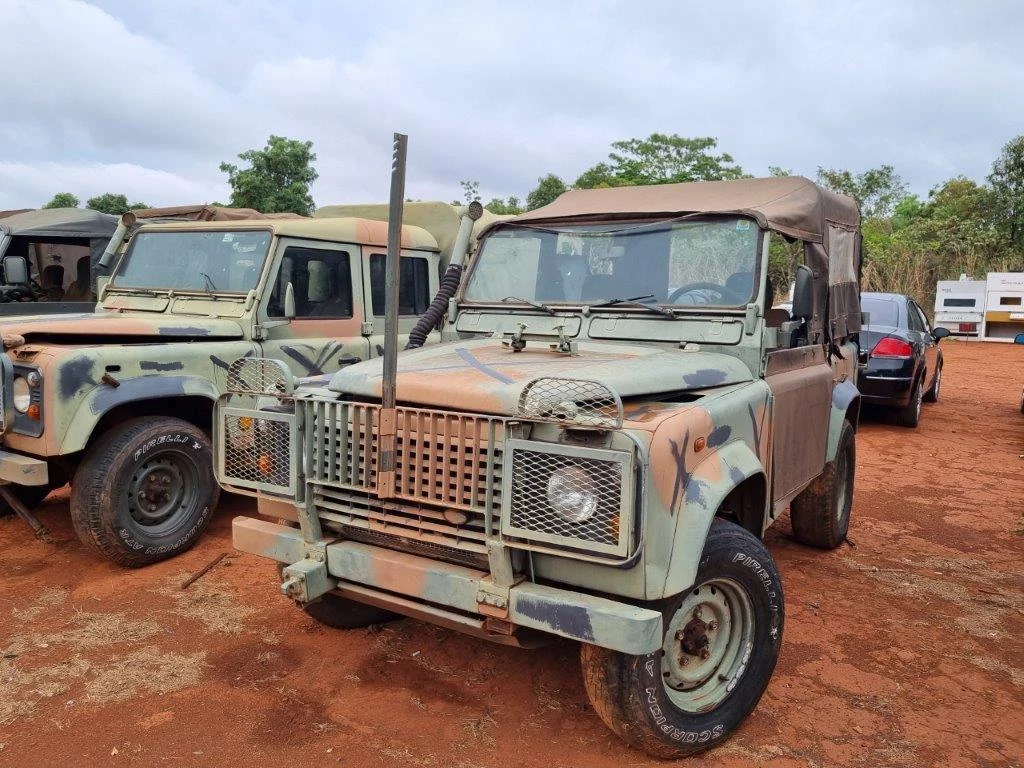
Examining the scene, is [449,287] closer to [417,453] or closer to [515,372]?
[515,372]

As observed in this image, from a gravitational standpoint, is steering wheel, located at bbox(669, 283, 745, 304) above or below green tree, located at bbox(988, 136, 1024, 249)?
below

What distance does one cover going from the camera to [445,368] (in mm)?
3084

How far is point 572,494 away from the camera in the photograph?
96.3 inches

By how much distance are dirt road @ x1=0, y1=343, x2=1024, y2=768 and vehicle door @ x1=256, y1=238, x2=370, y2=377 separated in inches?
52.2

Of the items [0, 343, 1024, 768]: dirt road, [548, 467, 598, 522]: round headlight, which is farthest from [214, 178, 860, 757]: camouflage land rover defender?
[0, 343, 1024, 768]: dirt road

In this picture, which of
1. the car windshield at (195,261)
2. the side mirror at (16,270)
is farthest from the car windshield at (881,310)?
the side mirror at (16,270)

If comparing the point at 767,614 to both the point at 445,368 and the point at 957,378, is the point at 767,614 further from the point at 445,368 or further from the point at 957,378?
the point at 957,378

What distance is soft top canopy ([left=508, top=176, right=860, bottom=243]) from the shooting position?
3.90m

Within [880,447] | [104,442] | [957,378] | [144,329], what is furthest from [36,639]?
[957,378]

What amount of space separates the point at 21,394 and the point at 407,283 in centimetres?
276

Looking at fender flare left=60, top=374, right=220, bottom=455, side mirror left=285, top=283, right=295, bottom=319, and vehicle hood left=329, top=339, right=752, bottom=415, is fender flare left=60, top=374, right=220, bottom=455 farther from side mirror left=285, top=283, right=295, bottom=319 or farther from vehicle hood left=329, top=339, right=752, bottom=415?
vehicle hood left=329, top=339, right=752, bottom=415

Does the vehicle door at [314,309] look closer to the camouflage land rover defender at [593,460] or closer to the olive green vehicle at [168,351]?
the olive green vehicle at [168,351]

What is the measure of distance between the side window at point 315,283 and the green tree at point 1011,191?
25.3m

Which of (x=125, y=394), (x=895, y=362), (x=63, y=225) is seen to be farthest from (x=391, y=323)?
(x=63, y=225)
